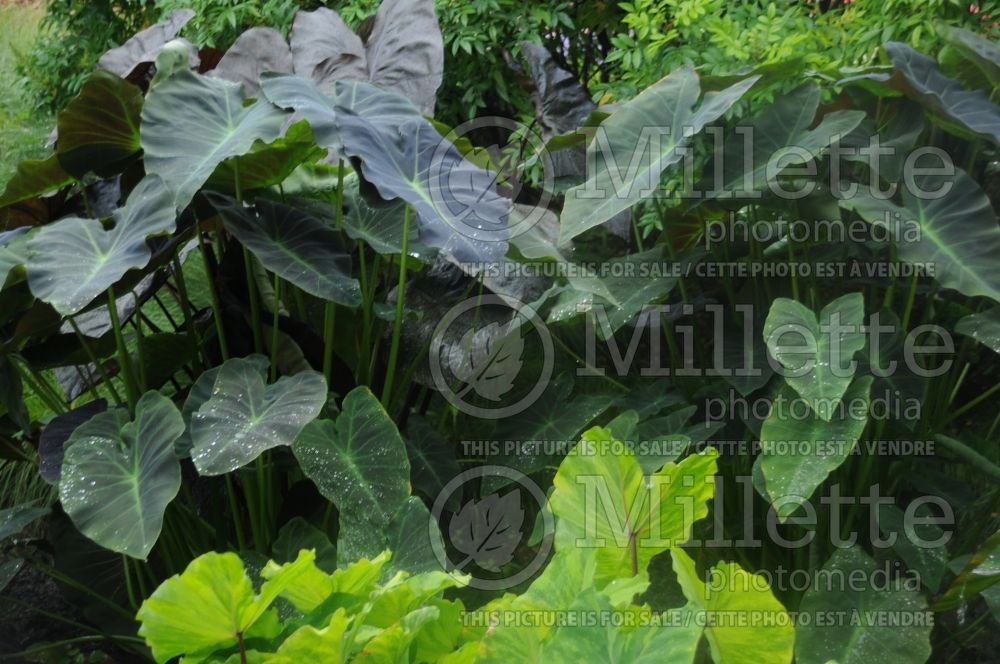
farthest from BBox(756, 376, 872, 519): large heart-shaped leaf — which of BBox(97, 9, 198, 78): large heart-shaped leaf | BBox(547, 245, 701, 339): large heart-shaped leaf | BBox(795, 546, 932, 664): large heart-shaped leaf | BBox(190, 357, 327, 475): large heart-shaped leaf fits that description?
BBox(97, 9, 198, 78): large heart-shaped leaf

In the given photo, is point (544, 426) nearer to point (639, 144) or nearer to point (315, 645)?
point (639, 144)

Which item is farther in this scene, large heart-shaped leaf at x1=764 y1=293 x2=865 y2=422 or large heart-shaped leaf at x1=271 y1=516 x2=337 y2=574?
large heart-shaped leaf at x1=271 y1=516 x2=337 y2=574

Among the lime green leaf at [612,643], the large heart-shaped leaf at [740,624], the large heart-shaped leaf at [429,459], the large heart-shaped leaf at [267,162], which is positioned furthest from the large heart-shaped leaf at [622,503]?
the large heart-shaped leaf at [267,162]

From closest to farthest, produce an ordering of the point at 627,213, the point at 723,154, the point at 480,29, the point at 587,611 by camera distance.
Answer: the point at 587,611 < the point at 723,154 < the point at 627,213 < the point at 480,29

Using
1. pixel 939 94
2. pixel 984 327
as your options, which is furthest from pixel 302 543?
pixel 939 94

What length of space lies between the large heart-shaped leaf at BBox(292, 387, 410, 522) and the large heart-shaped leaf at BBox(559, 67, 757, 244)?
528 mm

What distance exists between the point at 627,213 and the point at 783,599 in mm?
1026

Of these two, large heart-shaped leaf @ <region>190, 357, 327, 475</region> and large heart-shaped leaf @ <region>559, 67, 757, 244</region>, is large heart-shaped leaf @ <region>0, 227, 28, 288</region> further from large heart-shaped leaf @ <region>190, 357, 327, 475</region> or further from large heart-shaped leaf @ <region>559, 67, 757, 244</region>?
large heart-shaped leaf @ <region>559, 67, 757, 244</region>

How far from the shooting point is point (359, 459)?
1906mm

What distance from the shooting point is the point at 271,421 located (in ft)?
5.79

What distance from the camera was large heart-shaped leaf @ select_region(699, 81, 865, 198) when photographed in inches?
78.7

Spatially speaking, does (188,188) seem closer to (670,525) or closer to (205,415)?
(205,415)

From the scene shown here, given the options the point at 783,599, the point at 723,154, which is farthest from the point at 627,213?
the point at 783,599

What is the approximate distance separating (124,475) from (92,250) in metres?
0.46
